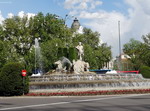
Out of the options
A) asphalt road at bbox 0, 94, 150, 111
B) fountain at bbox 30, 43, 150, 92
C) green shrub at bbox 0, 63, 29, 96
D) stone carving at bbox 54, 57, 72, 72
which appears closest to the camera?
asphalt road at bbox 0, 94, 150, 111

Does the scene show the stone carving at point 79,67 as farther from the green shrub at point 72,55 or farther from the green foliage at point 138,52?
the green foliage at point 138,52

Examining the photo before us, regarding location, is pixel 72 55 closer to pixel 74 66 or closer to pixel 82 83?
pixel 74 66

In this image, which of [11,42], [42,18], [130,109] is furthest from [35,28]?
[130,109]

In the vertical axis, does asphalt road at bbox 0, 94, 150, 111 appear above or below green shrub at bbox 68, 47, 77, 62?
below

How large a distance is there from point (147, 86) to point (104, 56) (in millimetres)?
51160

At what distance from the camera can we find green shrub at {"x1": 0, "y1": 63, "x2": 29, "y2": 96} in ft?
85.9

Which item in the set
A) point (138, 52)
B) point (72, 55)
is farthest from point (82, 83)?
point (138, 52)

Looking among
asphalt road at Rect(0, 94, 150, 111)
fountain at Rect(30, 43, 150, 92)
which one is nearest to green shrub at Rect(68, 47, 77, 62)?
fountain at Rect(30, 43, 150, 92)

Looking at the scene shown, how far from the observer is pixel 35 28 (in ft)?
215

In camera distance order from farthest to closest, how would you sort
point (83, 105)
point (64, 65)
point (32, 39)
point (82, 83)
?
point (32, 39)
point (64, 65)
point (82, 83)
point (83, 105)

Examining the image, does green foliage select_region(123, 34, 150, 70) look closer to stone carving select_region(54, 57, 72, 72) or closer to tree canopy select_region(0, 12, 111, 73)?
tree canopy select_region(0, 12, 111, 73)

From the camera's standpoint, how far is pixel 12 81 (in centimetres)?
2628

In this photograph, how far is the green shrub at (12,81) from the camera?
2619 centimetres

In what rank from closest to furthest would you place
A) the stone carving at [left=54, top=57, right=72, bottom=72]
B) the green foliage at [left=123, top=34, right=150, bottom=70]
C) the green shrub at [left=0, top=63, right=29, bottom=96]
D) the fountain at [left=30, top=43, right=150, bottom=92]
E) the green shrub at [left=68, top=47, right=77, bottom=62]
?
1. the green shrub at [left=0, top=63, right=29, bottom=96]
2. the fountain at [left=30, top=43, right=150, bottom=92]
3. the stone carving at [left=54, top=57, right=72, bottom=72]
4. the green shrub at [left=68, top=47, right=77, bottom=62]
5. the green foliage at [left=123, top=34, right=150, bottom=70]
